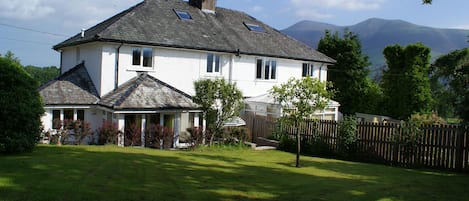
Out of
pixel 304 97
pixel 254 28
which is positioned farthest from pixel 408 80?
pixel 304 97

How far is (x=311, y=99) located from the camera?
16.1 metres

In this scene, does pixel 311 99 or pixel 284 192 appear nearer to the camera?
pixel 284 192

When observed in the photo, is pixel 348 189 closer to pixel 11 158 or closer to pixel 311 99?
pixel 311 99

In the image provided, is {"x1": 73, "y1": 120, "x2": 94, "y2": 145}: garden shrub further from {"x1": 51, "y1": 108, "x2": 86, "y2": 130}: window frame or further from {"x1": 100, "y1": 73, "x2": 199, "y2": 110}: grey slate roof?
{"x1": 100, "y1": 73, "x2": 199, "y2": 110}: grey slate roof

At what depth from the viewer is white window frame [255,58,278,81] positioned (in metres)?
30.8

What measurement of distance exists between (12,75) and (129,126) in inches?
337

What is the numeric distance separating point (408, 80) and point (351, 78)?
29.5ft

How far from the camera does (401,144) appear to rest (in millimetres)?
18453

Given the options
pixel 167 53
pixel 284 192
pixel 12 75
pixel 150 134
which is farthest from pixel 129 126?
pixel 284 192

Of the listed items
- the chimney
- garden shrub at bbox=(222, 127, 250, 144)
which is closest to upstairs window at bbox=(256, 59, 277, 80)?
the chimney

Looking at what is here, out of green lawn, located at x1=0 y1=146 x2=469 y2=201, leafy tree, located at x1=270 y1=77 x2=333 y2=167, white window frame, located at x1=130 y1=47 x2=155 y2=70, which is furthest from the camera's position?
white window frame, located at x1=130 y1=47 x2=155 y2=70

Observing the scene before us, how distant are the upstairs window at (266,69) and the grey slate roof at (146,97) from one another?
8.01 m

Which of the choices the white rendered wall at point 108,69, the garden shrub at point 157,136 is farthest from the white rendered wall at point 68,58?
the garden shrub at point 157,136

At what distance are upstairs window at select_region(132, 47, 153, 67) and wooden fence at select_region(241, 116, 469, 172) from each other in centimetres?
1019
